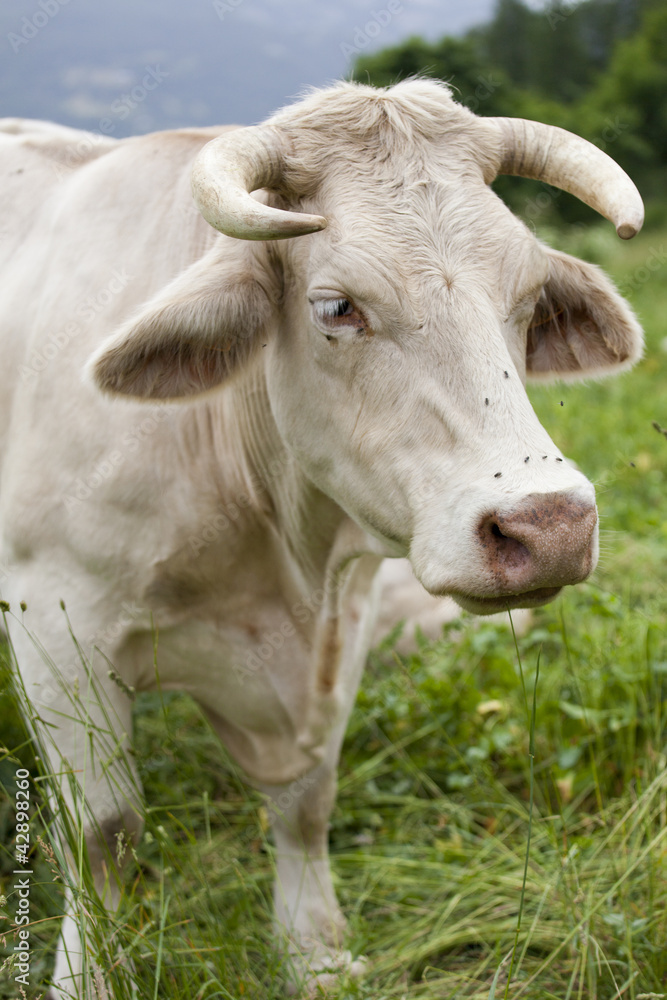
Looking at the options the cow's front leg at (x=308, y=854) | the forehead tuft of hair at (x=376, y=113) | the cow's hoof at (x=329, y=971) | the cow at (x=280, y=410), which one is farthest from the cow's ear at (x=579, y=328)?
the cow's hoof at (x=329, y=971)

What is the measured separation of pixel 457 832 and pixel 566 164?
2.45m

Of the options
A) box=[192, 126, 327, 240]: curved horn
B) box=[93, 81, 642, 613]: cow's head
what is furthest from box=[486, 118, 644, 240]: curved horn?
box=[192, 126, 327, 240]: curved horn

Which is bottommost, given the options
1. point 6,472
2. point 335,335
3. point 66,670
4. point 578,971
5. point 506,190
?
point 506,190

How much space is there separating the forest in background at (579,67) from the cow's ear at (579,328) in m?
22.4

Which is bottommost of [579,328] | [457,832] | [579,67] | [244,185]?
[457,832]

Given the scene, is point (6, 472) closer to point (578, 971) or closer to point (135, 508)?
point (135, 508)

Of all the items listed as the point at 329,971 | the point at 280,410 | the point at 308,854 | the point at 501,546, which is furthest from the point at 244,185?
the point at 308,854

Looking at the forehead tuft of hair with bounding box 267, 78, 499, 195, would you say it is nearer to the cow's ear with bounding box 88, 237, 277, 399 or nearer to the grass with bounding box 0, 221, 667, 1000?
the cow's ear with bounding box 88, 237, 277, 399

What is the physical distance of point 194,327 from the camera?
2361 mm

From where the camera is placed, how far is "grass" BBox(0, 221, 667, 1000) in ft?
8.18

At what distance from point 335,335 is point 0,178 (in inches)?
71.3

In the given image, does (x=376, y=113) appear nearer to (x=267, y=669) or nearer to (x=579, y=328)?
(x=579, y=328)

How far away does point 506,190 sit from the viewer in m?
21.4

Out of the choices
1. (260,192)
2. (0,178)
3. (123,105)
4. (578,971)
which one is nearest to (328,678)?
(578,971)
